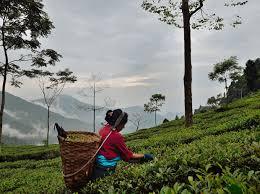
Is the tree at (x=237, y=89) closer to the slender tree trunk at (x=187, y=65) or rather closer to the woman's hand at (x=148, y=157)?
the slender tree trunk at (x=187, y=65)

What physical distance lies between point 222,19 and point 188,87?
5.40m

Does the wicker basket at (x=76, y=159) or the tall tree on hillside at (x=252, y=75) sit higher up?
the tall tree on hillside at (x=252, y=75)

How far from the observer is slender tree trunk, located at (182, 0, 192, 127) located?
75.4 feet

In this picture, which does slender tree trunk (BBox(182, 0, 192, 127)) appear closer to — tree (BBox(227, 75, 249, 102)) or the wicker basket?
the wicker basket

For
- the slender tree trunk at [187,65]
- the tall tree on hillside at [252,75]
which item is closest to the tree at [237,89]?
the tall tree on hillside at [252,75]

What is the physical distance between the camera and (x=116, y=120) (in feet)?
25.2

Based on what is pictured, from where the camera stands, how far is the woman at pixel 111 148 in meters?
7.61

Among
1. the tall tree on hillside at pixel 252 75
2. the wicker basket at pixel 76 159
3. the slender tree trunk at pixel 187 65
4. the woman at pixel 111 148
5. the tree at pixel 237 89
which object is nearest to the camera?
the wicker basket at pixel 76 159

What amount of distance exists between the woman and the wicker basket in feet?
1.02

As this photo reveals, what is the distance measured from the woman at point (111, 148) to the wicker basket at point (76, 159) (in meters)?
0.31

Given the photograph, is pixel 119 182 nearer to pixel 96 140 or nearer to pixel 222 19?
pixel 96 140

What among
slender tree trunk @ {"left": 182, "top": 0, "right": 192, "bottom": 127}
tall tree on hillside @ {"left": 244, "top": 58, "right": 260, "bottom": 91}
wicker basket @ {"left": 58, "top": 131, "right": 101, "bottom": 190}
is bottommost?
wicker basket @ {"left": 58, "top": 131, "right": 101, "bottom": 190}

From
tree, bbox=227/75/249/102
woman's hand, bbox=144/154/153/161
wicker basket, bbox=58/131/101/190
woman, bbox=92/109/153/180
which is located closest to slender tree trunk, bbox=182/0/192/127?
woman's hand, bbox=144/154/153/161

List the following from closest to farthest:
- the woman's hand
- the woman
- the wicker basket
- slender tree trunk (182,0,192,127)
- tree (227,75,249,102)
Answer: the wicker basket < the woman < the woman's hand < slender tree trunk (182,0,192,127) < tree (227,75,249,102)
